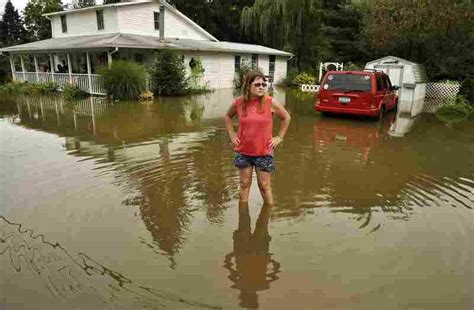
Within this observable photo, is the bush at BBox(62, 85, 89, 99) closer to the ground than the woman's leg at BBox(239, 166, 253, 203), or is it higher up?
closer to the ground

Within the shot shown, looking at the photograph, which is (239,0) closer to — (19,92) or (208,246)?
(19,92)

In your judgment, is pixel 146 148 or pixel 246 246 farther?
pixel 146 148

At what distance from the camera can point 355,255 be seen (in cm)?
387

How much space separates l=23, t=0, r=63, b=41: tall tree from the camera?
4341cm

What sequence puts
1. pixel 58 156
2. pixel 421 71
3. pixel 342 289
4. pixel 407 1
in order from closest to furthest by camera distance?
pixel 342 289 → pixel 58 156 → pixel 407 1 → pixel 421 71

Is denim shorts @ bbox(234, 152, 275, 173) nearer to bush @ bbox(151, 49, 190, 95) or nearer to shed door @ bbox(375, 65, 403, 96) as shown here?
bush @ bbox(151, 49, 190, 95)

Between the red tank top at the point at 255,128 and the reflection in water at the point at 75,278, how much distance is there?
6.59ft

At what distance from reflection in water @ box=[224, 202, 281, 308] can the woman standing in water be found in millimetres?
705

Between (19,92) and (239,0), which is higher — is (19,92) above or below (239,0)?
below

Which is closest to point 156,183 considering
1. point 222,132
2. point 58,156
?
point 58,156

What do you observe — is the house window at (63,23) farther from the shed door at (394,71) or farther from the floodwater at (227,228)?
the shed door at (394,71)

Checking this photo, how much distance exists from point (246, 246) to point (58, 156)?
5188 mm

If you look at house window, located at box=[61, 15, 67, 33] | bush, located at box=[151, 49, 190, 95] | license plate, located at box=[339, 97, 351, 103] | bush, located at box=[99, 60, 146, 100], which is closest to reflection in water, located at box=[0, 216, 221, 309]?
license plate, located at box=[339, 97, 351, 103]

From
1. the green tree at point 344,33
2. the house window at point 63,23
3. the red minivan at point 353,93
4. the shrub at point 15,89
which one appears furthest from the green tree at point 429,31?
the house window at point 63,23
